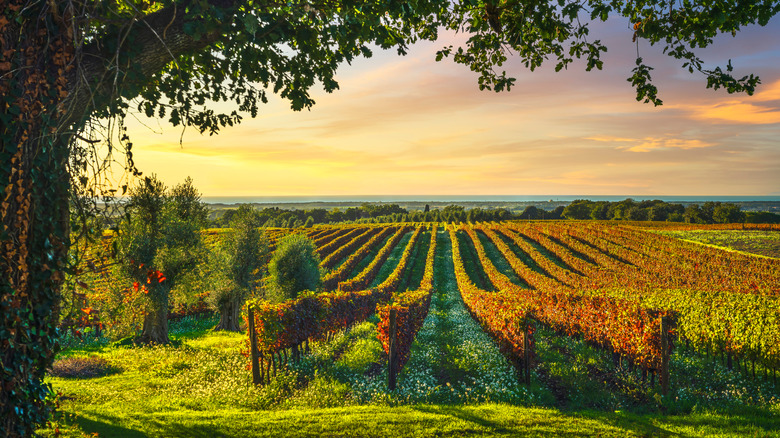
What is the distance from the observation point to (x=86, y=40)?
4.79 metres

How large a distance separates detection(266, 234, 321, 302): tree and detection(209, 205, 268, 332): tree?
4.87ft

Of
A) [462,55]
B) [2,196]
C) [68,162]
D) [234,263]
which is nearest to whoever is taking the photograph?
[2,196]

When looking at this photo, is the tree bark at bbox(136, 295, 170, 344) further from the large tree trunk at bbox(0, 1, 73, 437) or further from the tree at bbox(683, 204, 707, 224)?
the tree at bbox(683, 204, 707, 224)

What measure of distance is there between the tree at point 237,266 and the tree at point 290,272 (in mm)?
1485

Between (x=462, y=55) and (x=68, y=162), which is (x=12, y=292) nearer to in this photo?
(x=68, y=162)

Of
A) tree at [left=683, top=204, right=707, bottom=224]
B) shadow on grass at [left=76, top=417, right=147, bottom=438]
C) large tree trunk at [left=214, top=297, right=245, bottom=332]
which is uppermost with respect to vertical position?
tree at [left=683, top=204, right=707, bottom=224]

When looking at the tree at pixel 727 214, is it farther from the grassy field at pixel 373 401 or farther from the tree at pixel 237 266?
the tree at pixel 237 266

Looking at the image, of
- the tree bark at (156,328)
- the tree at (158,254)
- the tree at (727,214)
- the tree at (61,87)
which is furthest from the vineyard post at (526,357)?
the tree at (727,214)

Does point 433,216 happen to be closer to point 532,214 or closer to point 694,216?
point 532,214

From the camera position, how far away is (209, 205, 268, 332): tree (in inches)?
1120

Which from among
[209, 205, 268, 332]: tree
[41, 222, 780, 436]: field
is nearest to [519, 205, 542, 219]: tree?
[41, 222, 780, 436]: field

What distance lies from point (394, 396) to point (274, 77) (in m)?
8.70

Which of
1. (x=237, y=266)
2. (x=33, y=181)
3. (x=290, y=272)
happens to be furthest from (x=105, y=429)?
(x=290, y=272)

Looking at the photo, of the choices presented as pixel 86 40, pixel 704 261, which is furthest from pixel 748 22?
pixel 704 261
